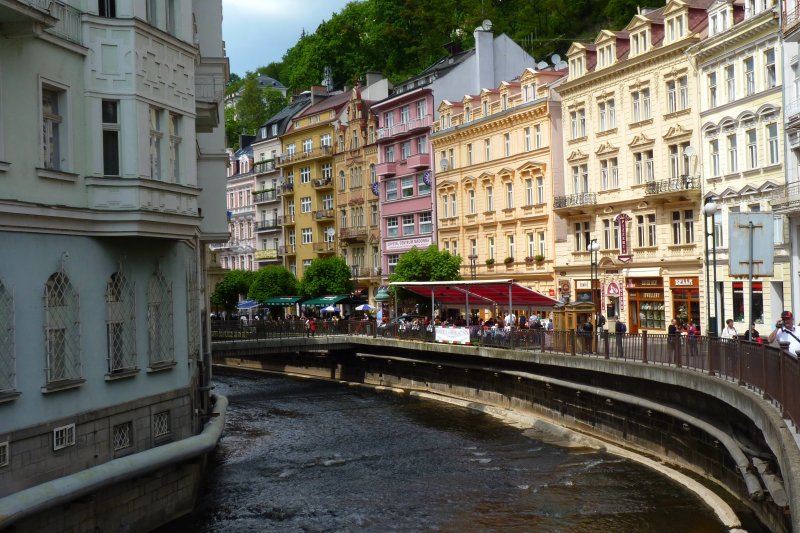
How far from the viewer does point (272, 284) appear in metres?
78.8

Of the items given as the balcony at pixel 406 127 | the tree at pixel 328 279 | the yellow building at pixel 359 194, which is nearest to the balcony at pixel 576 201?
the balcony at pixel 406 127

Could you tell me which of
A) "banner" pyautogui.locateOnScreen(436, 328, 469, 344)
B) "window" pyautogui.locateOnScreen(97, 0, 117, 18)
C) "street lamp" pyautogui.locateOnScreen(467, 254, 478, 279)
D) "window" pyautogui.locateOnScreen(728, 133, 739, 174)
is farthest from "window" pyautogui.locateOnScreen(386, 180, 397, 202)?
"window" pyautogui.locateOnScreen(97, 0, 117, 18)

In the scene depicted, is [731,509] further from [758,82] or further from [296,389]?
[296,389]

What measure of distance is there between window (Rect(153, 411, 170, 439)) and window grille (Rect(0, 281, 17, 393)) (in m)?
5.17

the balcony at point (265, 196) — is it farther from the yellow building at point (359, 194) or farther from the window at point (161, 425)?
the window at point (161, 425)

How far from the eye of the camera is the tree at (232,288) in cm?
8456

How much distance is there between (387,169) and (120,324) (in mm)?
57731

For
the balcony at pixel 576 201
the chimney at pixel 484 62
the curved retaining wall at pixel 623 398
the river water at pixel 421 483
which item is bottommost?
the river water at pixel 421 483

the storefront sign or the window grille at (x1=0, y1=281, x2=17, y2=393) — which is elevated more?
the storefront sign

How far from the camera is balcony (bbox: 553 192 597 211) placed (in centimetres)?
5441

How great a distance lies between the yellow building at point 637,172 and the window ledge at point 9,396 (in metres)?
31.7

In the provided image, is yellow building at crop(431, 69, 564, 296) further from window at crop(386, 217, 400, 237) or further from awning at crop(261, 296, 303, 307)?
awning at crop(261, 296, 303, 307)

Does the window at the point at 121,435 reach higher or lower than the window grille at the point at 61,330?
lower

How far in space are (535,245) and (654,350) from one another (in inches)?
1249
